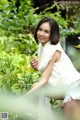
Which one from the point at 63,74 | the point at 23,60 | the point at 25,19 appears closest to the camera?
the point at 63,74

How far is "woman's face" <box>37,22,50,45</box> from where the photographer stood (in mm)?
3314

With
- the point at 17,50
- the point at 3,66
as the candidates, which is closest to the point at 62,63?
the point at 3,66

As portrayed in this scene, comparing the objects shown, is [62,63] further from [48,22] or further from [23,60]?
[23,60]

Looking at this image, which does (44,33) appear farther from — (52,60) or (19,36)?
(19,36)

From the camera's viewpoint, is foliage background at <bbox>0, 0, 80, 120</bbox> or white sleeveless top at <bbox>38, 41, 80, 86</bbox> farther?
foliage background at <bbox>0, 0, 80, 120</bbox>

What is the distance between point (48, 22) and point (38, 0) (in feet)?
23.8

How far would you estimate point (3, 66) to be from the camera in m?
5.03

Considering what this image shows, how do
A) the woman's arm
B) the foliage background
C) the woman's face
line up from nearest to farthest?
the woman's arm, the woman's face, the foliage background

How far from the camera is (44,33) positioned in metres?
3.31

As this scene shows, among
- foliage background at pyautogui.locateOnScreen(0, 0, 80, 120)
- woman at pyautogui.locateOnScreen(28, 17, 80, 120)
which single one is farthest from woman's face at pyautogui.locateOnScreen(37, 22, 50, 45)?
foliage background at pyautogui.locateOnScreen(0, 0, 80, 120)

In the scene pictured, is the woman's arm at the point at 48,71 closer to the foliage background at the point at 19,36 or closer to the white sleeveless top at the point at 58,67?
the white sleeveless top at the point at 58,67

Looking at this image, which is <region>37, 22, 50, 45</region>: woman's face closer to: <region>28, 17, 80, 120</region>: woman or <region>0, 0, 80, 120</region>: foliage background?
<region>28, 17, 80, 120</region>: woman

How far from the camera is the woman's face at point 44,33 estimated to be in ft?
10.9

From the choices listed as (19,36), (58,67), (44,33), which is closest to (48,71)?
(58,67)
